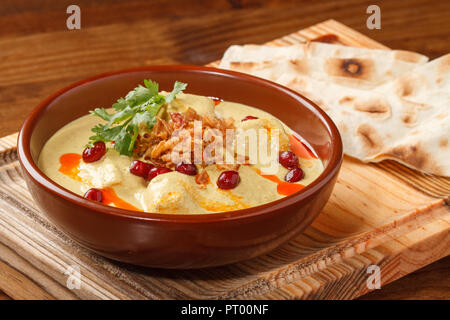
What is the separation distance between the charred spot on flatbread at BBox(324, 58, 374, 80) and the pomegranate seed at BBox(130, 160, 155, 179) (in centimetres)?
176

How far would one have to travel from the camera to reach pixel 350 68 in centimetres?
426

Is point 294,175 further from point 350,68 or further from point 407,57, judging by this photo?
point 407,57

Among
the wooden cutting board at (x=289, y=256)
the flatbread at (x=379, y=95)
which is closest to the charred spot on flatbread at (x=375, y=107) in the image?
the flatbread at (x=379, y=95)

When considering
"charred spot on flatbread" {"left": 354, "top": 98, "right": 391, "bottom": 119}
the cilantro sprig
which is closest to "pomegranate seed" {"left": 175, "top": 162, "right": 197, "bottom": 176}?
the cilantro sprig

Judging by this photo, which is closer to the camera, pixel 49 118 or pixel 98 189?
pixel 98 189

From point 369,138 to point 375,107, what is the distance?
26 centimetres

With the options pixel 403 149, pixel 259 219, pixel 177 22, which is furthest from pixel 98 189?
pixel 177 22

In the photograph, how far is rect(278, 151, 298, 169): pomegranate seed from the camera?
3080 millimetres

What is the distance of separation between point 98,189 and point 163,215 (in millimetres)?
466

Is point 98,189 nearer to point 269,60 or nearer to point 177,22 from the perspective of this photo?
point 269,60

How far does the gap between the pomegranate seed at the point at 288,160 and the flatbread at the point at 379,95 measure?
0.65 m

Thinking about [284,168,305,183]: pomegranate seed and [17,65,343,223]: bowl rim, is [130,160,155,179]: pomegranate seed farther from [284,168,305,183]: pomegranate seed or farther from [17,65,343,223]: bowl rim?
[284,168,305,183]: pomegranate seed

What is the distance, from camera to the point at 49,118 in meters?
3.26

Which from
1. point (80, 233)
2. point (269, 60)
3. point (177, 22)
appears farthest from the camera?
point (177, 22)
